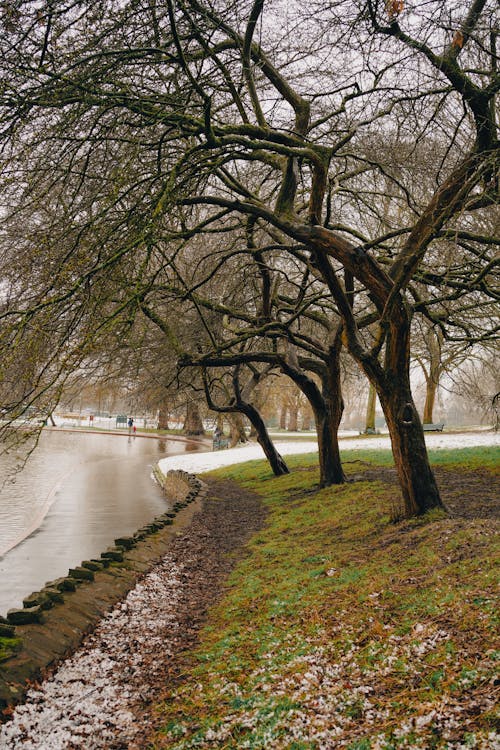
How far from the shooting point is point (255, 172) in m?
11.1

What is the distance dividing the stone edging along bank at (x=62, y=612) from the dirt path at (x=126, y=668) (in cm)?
11

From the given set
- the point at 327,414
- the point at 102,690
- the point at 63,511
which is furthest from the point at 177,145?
the point at 63,511

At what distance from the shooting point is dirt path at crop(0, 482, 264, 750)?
3590 millimetres

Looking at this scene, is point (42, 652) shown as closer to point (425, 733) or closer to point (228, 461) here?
point (425, 733)

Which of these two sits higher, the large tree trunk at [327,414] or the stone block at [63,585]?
the large tree trunk at [327,414]

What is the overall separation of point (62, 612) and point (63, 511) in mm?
10837

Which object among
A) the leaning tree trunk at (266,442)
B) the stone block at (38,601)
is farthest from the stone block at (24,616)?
the leaning tree trunk at (266,442)

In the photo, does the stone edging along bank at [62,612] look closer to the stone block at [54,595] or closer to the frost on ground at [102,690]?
the stone block at [54,595]

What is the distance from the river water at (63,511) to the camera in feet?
31.5

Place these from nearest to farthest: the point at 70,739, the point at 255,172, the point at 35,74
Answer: the point at 70,739, the point at 35,74, the point at 255,172

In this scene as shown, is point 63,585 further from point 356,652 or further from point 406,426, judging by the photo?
point 406,426

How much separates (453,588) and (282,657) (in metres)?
1.59

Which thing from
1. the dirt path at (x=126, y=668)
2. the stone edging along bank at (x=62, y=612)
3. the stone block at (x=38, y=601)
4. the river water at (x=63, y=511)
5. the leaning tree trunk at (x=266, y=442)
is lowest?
the river water at (x=63, y=511)

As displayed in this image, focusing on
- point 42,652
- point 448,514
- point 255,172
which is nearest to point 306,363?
point 255,172
